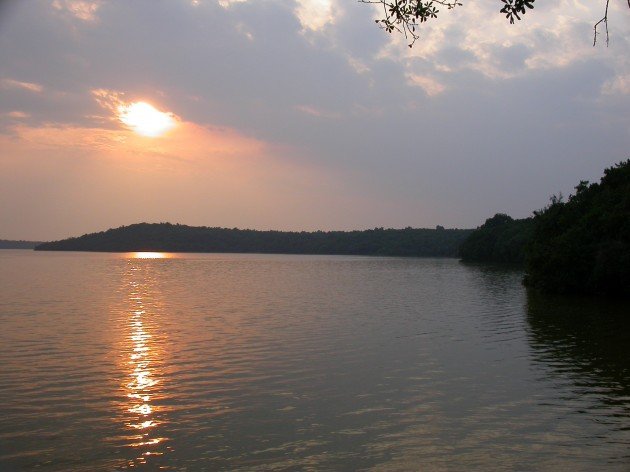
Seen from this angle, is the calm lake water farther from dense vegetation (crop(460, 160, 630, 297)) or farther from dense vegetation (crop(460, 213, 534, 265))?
dense vegetation (crop(460, 213, 534, 265))

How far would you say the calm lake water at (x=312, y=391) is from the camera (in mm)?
11539

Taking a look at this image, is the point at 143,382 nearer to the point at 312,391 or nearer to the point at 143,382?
the point at 143,382

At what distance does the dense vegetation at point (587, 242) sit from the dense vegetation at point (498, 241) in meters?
Answer: 59.6

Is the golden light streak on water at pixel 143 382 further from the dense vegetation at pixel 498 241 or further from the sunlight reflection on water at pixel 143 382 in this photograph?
the dense vegetation at pixel 498 241

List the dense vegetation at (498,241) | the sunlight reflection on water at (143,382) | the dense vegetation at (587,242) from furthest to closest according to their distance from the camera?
the dense vegetation at (498,241) → the dense vegetation at (587,242) → the sunlight reflection on water at (143,382)

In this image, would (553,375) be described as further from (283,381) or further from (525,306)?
(525,306)

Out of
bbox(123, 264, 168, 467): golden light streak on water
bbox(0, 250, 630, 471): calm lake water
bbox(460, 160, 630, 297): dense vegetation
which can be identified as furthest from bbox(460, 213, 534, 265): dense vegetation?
bbox(123, 264, 168, 467): golden light streak on water

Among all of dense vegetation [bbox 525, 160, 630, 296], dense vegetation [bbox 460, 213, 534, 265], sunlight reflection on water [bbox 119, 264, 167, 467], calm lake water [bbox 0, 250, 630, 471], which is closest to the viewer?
calm lake water [bbox 0, 250, 630, 471]

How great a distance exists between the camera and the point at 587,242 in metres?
45.5

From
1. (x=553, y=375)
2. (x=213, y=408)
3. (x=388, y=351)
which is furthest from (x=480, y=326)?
(x=213, y=408)

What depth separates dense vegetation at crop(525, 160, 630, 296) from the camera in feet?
142

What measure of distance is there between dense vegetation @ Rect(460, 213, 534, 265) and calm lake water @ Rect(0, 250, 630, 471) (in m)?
84.9

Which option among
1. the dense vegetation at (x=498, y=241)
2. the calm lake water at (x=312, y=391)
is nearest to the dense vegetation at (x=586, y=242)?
the calm lake water at (x=312, y=391)

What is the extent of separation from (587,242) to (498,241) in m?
80.8
